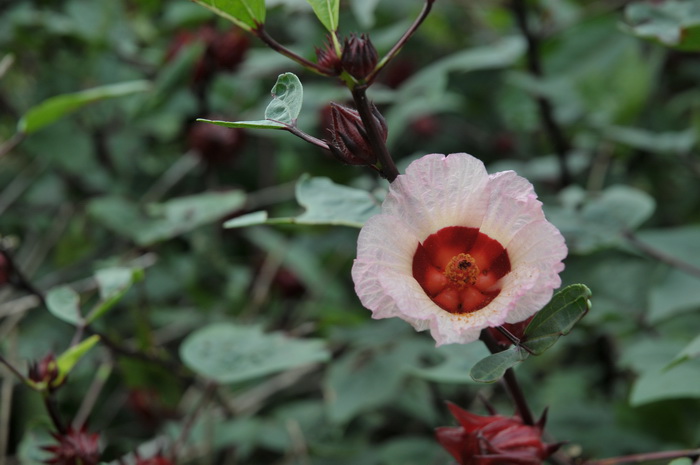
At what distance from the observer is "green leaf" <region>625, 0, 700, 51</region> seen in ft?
3.26

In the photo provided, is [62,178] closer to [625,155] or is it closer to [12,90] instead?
[12,90]

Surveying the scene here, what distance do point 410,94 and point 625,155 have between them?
56 centimetres

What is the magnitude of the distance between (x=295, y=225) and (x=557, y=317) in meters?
0.93

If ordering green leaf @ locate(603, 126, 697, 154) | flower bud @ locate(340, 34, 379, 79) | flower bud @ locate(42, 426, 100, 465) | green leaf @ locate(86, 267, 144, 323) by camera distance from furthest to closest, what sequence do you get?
green leaf @ locate(603, 126, 697, 154), green leaf @ locate(86, 267, 144, 323), flower bud @ locate(42, 426, 100, 465), flower bud @ locate(340, 34, 379, 79)

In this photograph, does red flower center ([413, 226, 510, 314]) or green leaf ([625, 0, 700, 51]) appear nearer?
red flower center ([413, 226, 510, 314])

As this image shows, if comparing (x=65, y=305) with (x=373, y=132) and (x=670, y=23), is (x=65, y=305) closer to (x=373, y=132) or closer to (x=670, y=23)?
(x=373, y=132)

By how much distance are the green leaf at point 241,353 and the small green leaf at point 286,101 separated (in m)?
0.55

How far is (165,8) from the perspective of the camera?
2111mm

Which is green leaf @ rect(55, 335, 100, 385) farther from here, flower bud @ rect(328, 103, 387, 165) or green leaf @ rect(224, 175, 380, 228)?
flower bud @ rect(328, 103, 387, 165)

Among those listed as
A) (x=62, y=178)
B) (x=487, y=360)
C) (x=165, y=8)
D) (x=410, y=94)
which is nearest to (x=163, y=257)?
(x=62, y=178)

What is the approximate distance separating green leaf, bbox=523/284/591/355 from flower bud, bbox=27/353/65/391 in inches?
20.4

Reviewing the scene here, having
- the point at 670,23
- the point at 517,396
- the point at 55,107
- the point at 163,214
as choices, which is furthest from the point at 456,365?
the point at 163,214

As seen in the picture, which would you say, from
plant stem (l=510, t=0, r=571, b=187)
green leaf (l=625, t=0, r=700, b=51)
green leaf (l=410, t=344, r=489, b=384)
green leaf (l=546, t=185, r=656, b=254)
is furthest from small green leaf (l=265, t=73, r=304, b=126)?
plant stem (l=510, t=0, r=571, b=187)

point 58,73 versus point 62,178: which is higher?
point 58,73
